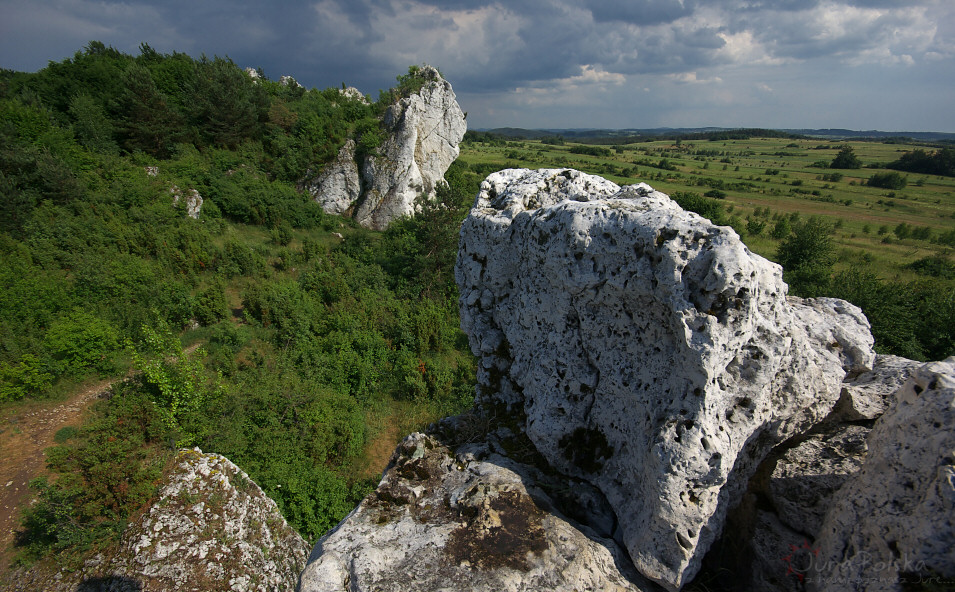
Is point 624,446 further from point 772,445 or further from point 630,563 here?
point 772,445

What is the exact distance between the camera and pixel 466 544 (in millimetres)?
3652

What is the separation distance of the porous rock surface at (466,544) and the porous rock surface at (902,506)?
1.55 metres

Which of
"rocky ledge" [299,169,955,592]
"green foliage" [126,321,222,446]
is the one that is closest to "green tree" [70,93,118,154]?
"green foliage" [126,321,222,446]

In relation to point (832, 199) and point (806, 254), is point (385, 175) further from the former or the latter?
point (832, 199)

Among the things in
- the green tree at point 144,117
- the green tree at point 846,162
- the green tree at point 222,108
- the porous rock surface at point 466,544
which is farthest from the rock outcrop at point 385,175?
the green tree at point 846,162

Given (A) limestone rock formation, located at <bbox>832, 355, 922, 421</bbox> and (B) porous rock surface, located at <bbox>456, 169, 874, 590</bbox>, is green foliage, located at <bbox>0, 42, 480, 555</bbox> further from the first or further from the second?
(A) limestone rock formation, located at <bbox>832, 355, 922, 421</bbox>

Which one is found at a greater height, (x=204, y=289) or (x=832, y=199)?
(x=832, y=199)

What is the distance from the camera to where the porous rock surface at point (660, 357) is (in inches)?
126

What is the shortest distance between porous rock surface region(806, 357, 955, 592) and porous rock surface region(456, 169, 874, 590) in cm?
71

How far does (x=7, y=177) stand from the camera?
663 inches

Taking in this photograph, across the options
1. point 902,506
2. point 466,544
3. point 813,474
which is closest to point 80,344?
point 466,544

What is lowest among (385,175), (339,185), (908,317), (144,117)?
(908,317)

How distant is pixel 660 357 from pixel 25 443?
583 inches

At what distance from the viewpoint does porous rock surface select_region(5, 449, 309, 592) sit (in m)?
6.50
